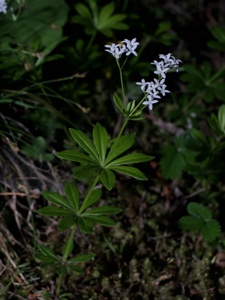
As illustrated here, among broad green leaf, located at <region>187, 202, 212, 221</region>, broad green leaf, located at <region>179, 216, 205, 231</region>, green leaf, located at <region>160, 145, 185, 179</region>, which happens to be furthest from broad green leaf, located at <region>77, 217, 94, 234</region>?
green leaf, located at <region>160, 145, 185, 179</region>

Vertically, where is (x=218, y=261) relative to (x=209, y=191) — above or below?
below

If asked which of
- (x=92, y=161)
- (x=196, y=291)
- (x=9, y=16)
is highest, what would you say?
(x=9, y=16)

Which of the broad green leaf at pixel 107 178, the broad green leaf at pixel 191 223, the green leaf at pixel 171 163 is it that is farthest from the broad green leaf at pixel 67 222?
the green leaf at pixel 171 163

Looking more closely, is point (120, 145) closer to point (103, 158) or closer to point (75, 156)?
point (103, 158)

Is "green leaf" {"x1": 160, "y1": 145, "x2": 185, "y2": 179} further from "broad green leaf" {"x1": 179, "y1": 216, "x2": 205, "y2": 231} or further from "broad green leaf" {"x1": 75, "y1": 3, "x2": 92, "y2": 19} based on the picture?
"broad green leaf" {"x1": 75, "y1": 3, "x2": 92, "y2": 19}

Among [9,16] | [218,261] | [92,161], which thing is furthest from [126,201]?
[9,16]

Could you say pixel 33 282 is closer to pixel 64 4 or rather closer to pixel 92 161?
pixel 92 161

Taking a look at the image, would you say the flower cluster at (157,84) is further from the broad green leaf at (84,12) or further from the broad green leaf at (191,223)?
the broad green leaf at (84,12)
